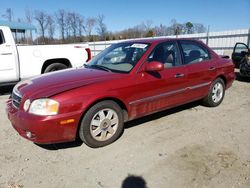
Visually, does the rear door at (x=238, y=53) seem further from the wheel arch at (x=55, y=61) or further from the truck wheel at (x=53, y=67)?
the truck wheel at (x=53, y=67)

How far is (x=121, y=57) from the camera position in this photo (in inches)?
165

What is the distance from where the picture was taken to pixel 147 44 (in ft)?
13.4

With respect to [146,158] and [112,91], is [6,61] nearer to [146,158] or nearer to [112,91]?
[112,91]

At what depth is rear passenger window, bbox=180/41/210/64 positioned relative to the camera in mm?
4488

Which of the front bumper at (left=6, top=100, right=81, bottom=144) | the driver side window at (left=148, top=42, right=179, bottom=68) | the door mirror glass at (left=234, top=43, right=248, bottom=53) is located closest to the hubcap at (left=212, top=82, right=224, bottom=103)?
the driver side window at (left=148, top=42, right=179, bottom=68)

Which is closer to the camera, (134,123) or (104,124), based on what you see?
(104,124)

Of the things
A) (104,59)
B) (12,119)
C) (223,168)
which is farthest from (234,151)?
(12,119)

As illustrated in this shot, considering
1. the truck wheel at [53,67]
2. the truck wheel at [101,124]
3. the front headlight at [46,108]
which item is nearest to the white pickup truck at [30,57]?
the truck wheel at [53,67]

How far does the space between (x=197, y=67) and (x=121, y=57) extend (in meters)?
1.56

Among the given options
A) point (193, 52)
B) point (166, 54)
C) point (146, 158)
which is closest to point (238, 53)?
point (193, 52)

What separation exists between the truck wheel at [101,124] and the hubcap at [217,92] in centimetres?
264

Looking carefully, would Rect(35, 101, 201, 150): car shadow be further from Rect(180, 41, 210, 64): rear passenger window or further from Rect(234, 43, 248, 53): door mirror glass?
Rect(234, 43, 248, 53): door mirror glass

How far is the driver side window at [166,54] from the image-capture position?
4.04 m

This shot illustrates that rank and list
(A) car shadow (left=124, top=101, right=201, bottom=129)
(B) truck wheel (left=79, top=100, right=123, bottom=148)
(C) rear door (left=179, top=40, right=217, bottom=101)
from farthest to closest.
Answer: (C) rear door (left=179, top=40, right=217, bottom=101) < (A) car shadow (left=124, top=101, right=201, bottom=129) < (B) truck wheel (left=79, top=100, right=123, bottom=148)
